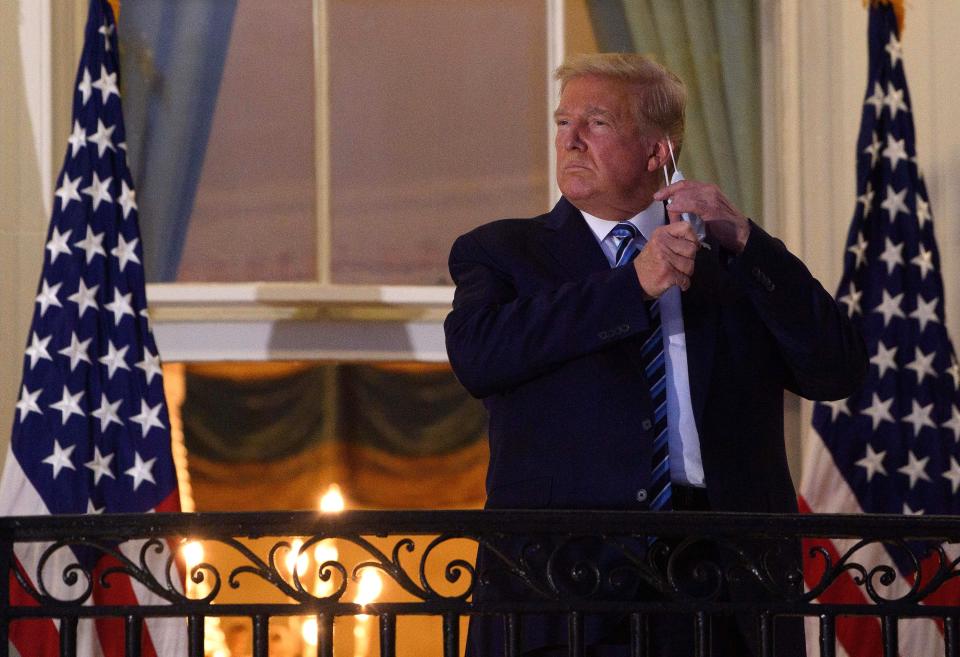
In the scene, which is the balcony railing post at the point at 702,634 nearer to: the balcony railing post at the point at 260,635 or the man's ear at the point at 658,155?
the balcony railing post at the point at 260,635

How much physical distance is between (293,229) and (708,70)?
150 cm

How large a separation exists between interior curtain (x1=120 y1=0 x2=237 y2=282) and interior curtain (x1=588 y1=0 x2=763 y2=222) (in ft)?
4.51

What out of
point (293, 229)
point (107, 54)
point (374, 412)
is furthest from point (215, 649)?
point (107, 54)

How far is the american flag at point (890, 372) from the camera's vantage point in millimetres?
4203

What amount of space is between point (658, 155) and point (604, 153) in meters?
A: 0.11

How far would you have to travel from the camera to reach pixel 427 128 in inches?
192

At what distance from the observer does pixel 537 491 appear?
7.16ft

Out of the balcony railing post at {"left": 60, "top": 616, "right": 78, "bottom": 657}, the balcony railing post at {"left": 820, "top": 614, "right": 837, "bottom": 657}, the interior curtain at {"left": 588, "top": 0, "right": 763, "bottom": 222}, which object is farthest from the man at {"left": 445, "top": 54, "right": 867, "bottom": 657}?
the interior curtain at {"left": 588, "top": 0, "right": 763, "bottom": 222}

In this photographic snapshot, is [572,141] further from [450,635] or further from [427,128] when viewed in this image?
[427,128]

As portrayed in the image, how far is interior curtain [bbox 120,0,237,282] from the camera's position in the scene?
15.3 ft

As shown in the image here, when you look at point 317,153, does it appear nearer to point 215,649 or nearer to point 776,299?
point 215,649

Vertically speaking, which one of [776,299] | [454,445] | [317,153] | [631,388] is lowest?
[454,445]

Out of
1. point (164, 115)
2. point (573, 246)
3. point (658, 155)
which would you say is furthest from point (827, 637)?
point (164, 115)

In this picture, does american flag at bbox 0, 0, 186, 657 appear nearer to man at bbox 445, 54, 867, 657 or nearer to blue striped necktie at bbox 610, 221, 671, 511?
man at bbox 445, 54, 867, 657
